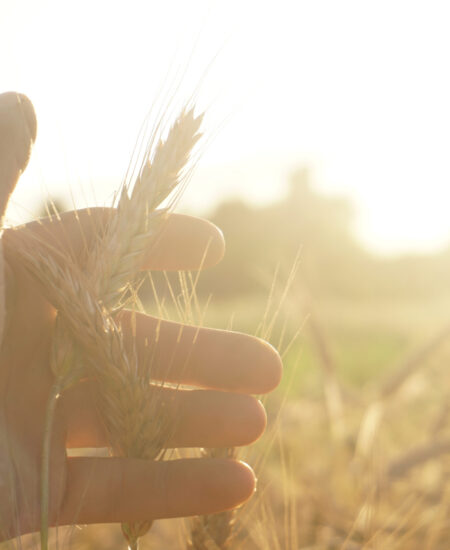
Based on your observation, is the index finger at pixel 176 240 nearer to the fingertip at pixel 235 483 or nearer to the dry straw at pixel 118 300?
the dry straw at pixel 118 300

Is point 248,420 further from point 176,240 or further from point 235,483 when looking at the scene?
point 176,240

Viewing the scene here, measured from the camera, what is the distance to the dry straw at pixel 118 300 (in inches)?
45.8

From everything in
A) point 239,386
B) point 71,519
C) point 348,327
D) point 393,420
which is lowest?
point 348,327

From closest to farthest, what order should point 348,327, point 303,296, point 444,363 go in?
point 303,296 → point 444,363 → point 348,327

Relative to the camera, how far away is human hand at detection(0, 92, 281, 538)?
1338 mm

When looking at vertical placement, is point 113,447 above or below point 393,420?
above

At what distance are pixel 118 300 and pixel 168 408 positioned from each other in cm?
29

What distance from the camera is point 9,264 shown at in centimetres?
146

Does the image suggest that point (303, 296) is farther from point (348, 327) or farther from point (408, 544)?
point (348, 327)

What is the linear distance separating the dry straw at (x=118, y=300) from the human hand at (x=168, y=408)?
0.23 ft

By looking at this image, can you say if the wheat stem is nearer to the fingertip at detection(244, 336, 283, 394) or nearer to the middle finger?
the middle finger

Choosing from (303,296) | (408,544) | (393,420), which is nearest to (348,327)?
(393,420)

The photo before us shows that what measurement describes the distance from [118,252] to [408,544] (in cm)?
149

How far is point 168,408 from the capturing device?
52.2 inches
